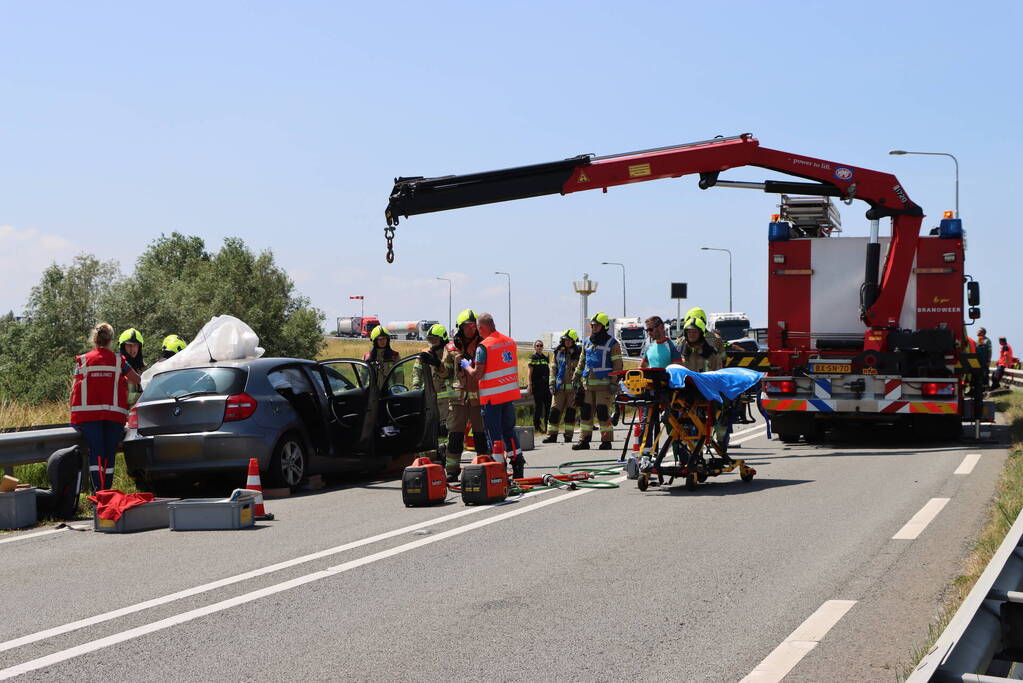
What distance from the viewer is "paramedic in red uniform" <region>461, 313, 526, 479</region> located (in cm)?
1223

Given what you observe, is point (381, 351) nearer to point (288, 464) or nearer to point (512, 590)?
point (288, 464)

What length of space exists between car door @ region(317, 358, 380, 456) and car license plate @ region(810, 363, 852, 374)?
676 cm

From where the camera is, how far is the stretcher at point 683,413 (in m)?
11.4

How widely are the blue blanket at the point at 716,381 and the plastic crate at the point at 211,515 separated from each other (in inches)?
164

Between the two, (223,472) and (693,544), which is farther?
(223,472)

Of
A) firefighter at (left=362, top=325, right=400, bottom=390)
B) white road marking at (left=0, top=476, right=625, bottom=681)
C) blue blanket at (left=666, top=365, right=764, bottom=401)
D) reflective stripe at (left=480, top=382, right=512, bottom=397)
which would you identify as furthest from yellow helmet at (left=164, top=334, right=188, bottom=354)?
blue blanket at (left=666, top=365, right=764, bottom=401)

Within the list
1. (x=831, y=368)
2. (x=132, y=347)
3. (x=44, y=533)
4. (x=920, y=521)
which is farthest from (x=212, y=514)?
(x=831, y=368)

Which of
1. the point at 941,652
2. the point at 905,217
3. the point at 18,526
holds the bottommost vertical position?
the point at 18,526

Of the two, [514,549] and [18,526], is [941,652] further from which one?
[18,526]

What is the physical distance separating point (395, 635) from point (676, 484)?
679 cm

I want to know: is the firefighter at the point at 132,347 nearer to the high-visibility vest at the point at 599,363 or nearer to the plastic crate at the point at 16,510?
the plastic crate at the point at 16,510

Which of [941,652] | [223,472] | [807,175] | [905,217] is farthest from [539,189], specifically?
[941,652]

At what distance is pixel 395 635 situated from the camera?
5812 millimetres

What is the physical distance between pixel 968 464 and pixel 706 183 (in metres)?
5.82
